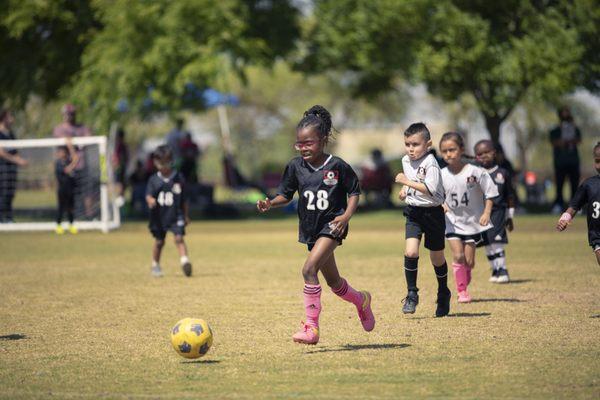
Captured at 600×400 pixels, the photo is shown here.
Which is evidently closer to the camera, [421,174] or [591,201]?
[421,174]

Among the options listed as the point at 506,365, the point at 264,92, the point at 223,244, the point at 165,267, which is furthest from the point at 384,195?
the point at 264,92

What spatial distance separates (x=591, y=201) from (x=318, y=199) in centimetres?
314

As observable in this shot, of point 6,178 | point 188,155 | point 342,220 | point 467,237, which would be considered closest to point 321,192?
point 342,220

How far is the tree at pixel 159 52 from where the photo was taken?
28.3 meters

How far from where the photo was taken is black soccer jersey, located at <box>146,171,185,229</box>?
15.6 meters

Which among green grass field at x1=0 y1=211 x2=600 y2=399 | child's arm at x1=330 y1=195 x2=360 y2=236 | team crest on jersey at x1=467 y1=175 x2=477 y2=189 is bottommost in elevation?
green grass field at x1=0 y1=211 x2=600 y2=399

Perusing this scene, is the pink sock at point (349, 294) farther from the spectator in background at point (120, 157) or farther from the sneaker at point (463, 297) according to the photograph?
the spectator in background at point (120, 157)

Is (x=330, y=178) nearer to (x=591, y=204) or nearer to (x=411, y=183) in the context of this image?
(x=411, y=183)

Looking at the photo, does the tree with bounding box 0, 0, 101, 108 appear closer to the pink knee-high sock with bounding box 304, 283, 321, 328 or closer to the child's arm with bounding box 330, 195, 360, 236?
the child's arm with bounding box 330, 195, 360, 236

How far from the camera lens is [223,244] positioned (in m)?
21.5

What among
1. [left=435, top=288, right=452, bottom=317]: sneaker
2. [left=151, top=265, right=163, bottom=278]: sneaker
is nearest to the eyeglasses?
[left=435, top=288, right=452, bottom=317]: sneaker

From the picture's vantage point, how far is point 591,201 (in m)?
10.8

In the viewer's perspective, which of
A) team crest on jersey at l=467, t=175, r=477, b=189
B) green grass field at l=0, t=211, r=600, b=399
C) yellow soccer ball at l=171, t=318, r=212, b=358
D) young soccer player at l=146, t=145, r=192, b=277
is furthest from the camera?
young soccer player at l=146, t=145, r=192, b=277

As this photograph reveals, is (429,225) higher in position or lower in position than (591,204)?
lower
